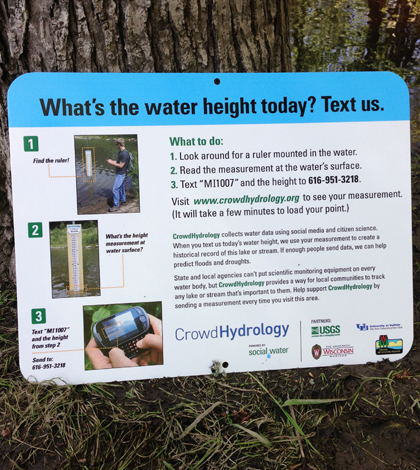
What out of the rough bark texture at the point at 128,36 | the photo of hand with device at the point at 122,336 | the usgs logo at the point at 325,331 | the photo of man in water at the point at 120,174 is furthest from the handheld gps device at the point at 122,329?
A: the rough bark texture at the point at 128,36

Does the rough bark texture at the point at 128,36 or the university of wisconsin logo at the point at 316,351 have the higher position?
the rough bark texture at the point at 128,36

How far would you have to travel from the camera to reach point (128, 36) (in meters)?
1.58

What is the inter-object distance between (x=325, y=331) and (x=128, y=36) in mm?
1706

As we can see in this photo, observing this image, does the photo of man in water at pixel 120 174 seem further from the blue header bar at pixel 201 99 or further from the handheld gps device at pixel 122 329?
the handheld gps device at pixel 122 329

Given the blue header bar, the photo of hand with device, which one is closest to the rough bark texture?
the blue header bar

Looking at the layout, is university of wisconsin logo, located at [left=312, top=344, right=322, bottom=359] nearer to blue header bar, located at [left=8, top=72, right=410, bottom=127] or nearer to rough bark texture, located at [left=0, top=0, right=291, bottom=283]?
blue header bar, located at [left=8, top=72, right=410, bottom=127]

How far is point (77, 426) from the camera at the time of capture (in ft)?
4.84

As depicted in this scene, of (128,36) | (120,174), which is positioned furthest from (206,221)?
(128,36)

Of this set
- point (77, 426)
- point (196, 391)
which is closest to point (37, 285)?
point (77, 426)

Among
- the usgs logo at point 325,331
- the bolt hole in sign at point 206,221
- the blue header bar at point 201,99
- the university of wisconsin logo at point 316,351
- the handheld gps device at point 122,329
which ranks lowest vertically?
the university of wisconsin logo at point 316,351

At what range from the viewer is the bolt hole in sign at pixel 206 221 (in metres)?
1.55

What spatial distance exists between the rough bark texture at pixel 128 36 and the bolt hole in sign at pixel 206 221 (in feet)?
0.39

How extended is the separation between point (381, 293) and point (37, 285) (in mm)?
1678

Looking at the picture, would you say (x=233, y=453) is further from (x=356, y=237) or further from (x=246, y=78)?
(x=246, y=78)
